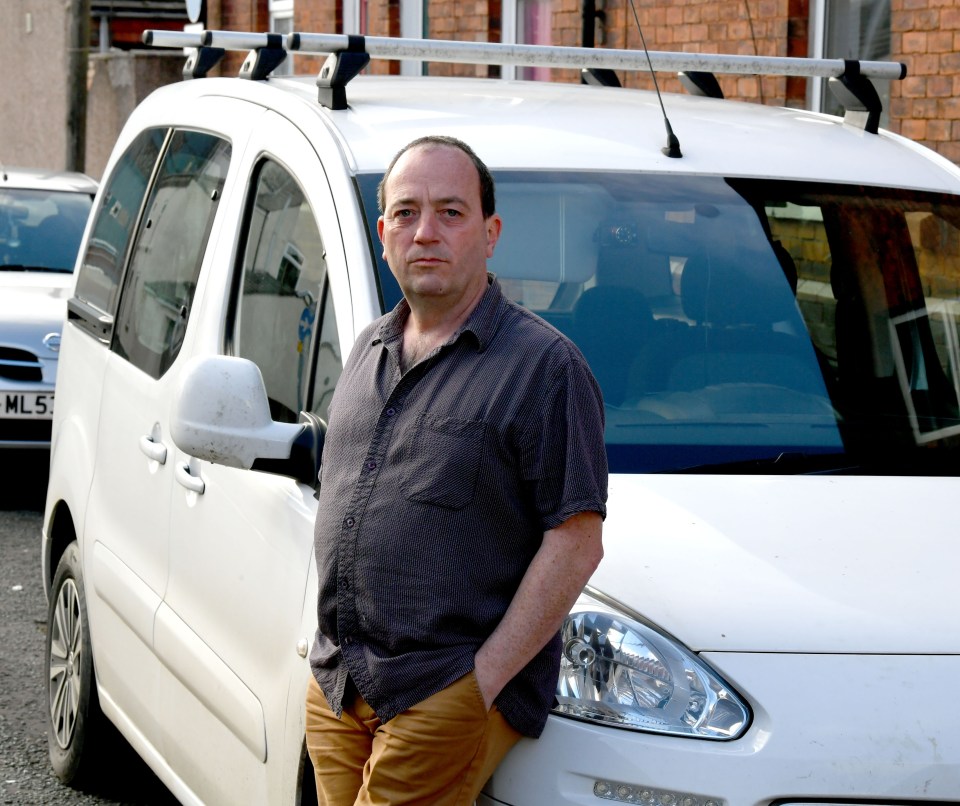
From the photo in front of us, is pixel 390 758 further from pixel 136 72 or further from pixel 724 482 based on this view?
pixel 136 72

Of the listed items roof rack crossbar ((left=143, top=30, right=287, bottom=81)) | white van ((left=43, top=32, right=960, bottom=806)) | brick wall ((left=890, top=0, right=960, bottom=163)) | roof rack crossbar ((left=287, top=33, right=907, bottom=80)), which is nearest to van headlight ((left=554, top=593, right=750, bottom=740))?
white van ((left=43, top=32, right=960, bottom=806))

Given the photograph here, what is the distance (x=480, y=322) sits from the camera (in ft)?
9.09

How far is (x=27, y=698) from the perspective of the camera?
5.94 metres

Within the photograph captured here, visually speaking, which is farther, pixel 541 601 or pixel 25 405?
pixel 25 405

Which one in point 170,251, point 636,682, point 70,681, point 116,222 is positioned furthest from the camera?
point 116,222

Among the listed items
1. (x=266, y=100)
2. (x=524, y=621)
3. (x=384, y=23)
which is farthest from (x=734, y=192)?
(x=384, y=23)

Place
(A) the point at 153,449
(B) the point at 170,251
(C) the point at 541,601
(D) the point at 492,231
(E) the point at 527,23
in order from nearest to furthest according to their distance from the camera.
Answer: (C) the point at 541,601 → (D) the point at 492,231 → (A) the point at 153,449 → (B) the point at 170,251 → (E) the point at 527,23

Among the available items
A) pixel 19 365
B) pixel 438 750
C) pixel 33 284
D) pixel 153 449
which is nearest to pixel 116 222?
pixel 153 449

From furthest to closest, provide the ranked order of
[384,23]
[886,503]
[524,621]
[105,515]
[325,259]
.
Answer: [384,23] < [105,515] < [325,259] < [886,503] < [524,621]

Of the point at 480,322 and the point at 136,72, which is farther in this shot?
the point at 136,72

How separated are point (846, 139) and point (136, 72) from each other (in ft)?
55.8

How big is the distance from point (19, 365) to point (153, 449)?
5199 mm

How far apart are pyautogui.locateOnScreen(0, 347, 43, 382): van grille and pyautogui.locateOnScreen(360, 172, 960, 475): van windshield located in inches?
233

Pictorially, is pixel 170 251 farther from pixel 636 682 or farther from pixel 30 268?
pixel 30 268
